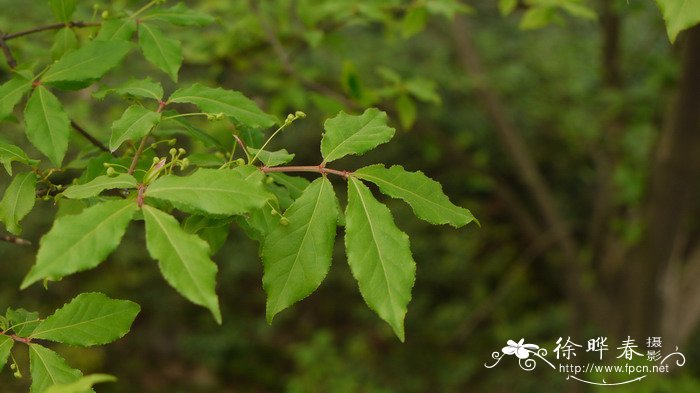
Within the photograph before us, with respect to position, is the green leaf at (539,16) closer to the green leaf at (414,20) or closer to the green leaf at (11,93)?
the green leaf at (414,20)

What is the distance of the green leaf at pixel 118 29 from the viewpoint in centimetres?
114

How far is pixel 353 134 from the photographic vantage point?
0.93 metres

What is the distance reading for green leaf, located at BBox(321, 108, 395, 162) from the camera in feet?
2.95

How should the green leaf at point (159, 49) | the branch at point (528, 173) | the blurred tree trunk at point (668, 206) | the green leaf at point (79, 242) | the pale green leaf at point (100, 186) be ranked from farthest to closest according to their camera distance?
the branch at point (528, 173) → the blurred tree trunk at point (668, 206) → the green leaf at point (159, 49) → the pale green leaf at point (100, 186) → the green leaf at point (79, 242)

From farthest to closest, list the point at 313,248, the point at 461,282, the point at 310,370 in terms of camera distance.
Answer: the point at 461,282
the point at 310,370
the point at 313,248

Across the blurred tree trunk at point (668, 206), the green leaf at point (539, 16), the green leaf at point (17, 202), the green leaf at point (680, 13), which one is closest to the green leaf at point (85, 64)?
the green leaf at point (17, 202)

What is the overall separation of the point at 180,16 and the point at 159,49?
0.11 metres

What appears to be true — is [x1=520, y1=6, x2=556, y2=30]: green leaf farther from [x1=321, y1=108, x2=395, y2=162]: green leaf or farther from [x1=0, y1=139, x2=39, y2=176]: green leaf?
[x1=0, y1=139, x2=39, y2=176]: green leaf

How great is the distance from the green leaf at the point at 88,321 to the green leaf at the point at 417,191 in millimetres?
406

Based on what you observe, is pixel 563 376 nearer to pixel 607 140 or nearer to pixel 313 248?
pixel 607 140

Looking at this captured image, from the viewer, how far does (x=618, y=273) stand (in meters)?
3.37

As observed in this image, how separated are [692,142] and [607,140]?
111 centimetres

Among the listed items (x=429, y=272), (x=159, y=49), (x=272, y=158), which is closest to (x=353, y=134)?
(x=272, y=158)

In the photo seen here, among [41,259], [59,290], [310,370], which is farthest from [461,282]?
[41,259]
